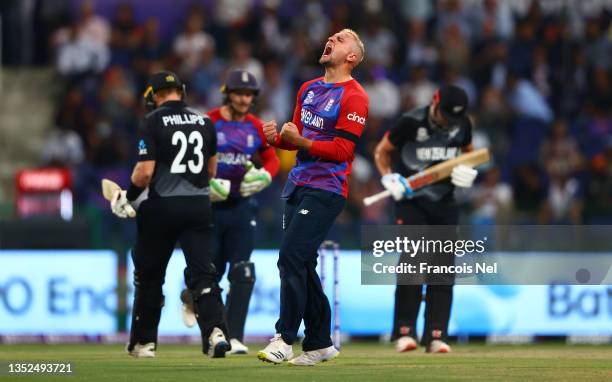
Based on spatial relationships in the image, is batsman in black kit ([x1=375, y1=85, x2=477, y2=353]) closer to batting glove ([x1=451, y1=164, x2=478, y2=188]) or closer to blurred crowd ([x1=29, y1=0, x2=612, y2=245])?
batting glove ([x1=451, y1=164, x2=478, y2=188])

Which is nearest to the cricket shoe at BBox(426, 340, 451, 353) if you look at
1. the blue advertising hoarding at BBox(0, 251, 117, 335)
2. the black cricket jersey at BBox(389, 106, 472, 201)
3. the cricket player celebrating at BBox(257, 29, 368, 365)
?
the black cricket jersey at BBox(389, 106, 472, 201)

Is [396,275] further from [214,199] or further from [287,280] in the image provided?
[287,280]

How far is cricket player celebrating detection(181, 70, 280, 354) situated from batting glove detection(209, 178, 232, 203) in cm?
19

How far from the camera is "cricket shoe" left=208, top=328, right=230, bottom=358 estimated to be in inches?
501

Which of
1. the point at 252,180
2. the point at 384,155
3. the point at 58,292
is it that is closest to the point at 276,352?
the point at 252,180

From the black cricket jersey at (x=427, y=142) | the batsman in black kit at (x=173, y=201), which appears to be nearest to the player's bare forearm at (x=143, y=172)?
the batsman in black kit at (x=173, y=201)

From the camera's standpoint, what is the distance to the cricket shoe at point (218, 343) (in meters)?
12.7

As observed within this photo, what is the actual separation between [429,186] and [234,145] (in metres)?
2.05

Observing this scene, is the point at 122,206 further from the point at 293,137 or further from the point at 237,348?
the point at 293,137

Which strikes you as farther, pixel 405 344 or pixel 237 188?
pixel 405 344

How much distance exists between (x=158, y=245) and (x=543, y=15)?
14726 millimetres

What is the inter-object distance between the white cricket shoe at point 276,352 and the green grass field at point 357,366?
0.28 ft

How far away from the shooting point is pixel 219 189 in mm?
13953

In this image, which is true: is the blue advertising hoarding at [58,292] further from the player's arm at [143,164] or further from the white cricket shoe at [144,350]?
the player's arm at [143,164]
